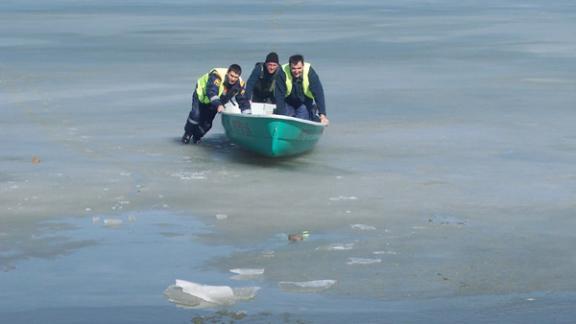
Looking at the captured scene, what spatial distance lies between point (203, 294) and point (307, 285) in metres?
0.86

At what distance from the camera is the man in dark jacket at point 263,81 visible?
56.7 feet

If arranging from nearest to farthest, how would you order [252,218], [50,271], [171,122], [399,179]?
[50,271]
[252,218]
[399,179]
[171,122]

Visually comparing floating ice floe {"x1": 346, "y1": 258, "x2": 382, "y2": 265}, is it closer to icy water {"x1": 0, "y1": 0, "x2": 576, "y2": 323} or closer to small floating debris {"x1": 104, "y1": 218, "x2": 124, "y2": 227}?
icy water {"x1": 0, "y1": 0, "x2": 576, "y2": 323}

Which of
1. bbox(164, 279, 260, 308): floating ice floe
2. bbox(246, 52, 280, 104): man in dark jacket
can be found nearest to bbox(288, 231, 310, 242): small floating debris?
bbox(164, 279, 260, 308): floating ice floe

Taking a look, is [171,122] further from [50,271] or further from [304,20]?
[304,20]

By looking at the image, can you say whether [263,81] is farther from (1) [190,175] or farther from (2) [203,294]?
(2) [203,294]

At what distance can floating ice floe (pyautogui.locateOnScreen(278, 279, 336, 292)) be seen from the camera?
10186mm

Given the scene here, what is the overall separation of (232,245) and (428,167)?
4770 mm

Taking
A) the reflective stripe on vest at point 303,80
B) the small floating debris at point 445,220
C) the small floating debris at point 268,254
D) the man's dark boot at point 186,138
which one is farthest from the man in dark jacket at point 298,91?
the small floating debris at point 268,254

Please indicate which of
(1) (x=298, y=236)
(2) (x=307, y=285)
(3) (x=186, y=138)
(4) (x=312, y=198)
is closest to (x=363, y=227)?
(1) (x=298, y=236)

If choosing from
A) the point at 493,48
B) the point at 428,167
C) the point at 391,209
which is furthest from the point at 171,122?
the point at 493,48

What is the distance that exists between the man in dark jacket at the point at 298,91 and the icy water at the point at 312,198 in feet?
1.99

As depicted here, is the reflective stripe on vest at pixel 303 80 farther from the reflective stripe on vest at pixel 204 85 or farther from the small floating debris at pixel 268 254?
the small floating debris at pixel 268 254

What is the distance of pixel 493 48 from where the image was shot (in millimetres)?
34938
